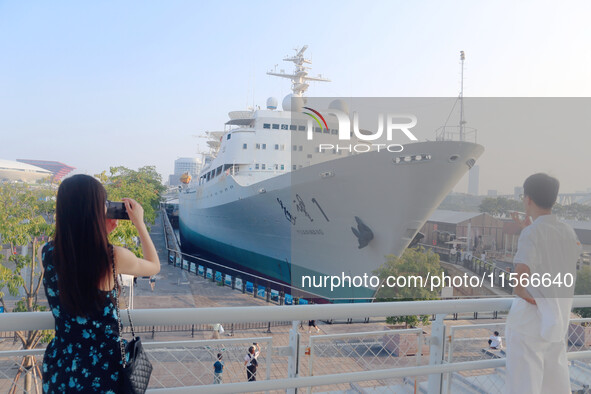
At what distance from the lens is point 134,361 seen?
Answer: 1188 millimetres

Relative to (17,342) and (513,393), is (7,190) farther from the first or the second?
(513,393)

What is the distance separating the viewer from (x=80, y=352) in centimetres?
118

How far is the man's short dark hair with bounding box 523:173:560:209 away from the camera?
1.59 metres

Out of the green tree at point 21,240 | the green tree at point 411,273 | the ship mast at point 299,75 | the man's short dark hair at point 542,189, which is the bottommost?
the green tree at point 411,273

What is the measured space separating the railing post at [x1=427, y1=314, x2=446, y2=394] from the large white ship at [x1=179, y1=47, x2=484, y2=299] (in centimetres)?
800

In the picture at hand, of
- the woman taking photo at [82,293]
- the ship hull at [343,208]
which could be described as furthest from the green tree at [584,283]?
the woman taking photo at [82,293]

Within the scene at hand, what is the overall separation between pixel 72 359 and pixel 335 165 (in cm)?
919

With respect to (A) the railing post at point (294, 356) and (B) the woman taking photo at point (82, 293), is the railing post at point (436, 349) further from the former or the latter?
(B) the woman taking photo at point (82, 293)

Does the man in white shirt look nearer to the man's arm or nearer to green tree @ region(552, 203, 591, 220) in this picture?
the man's arm

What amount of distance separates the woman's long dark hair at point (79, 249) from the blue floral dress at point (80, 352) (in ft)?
0.13

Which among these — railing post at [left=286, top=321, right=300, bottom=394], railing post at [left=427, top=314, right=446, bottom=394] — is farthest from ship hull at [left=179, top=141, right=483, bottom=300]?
railing post at [left=286, top=321, right=300, bottom=394]

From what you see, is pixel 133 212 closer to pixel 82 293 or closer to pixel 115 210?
pixel 115 210

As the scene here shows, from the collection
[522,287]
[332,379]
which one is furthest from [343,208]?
[332,379]

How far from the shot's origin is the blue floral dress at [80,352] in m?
1.17
